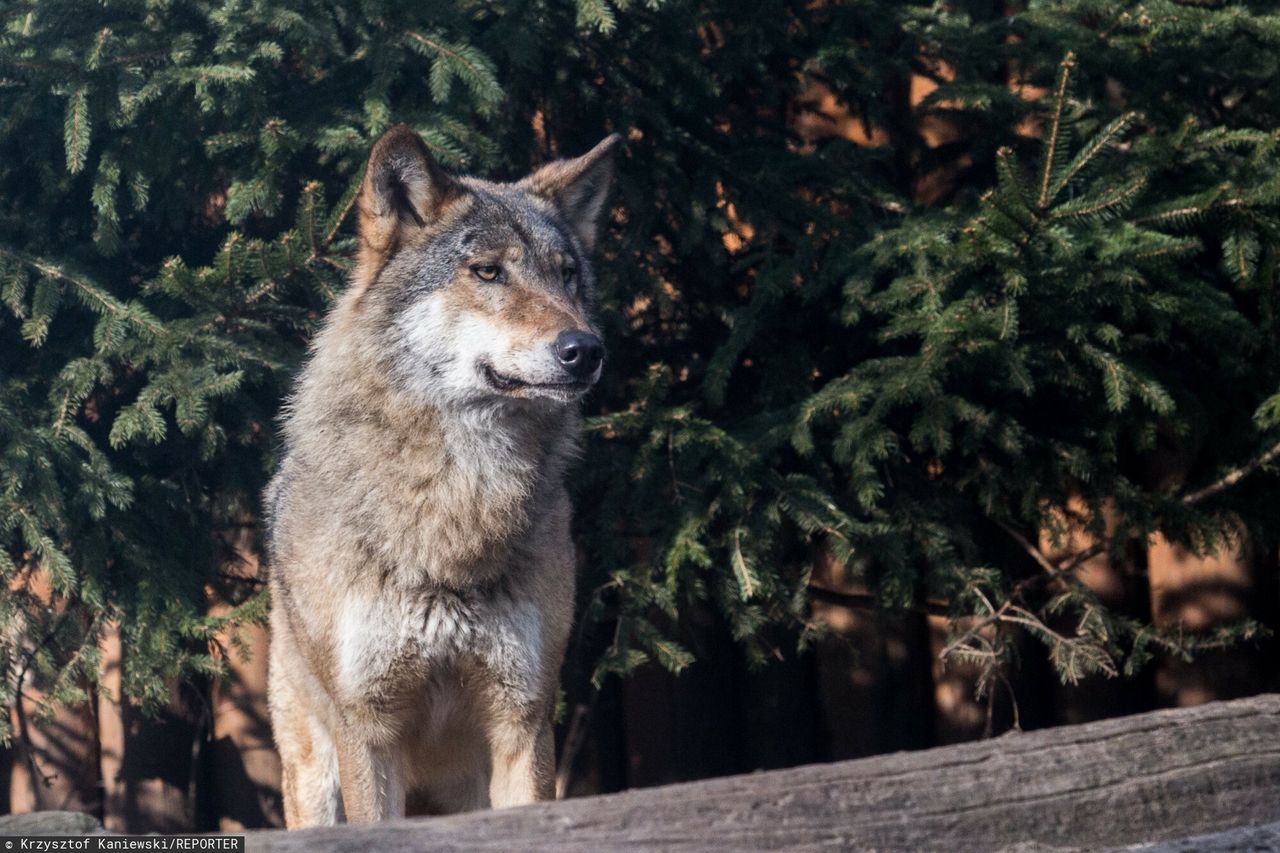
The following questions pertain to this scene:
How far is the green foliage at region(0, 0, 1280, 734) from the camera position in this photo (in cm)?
521

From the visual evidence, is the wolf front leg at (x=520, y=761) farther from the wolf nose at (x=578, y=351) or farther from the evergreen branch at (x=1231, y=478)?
the evergreen branch at (x=1231, y=478)

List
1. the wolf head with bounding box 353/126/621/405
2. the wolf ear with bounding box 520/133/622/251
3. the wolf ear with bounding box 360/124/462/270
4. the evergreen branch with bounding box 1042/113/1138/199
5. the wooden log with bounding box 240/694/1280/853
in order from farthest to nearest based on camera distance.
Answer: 1. the wolf ear with bounding box 520/133/622/251
2. the evergreen branch with bounding box 1042/113/1138/199
3. the wolf ear with bounding box 360/124/462/270
4. the wolf head with bounding box 353/126/621/405
5. the wooden log with bounding box 240/694/1280/853

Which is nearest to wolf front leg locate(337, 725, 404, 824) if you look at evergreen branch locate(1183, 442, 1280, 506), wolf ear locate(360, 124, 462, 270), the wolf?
the wolf

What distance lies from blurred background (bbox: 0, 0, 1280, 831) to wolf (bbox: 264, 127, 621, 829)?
78 cm

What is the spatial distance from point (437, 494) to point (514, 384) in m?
0.45

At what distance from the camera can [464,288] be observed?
4.51 metres

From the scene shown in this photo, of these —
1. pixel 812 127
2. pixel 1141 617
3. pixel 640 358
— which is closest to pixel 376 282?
pixel 640 358

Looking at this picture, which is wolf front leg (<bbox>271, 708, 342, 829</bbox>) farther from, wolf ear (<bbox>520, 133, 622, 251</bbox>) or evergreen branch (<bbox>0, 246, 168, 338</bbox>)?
wolf ear (<bbox>520, 133, 622, 251</bbox>)

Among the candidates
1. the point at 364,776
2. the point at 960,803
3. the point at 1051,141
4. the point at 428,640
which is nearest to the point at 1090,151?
the point at 1051,141

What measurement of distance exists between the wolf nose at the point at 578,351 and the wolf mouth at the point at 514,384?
4 cm

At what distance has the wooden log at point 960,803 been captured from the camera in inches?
120

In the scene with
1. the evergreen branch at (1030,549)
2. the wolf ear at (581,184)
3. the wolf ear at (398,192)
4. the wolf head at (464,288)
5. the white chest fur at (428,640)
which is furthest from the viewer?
the evergreen branch at (1030,549)

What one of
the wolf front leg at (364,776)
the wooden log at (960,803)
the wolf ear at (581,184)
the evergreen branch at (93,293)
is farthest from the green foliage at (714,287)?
the wooden log at (960,803)

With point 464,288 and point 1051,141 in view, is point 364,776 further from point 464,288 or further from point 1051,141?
point 1051,141
